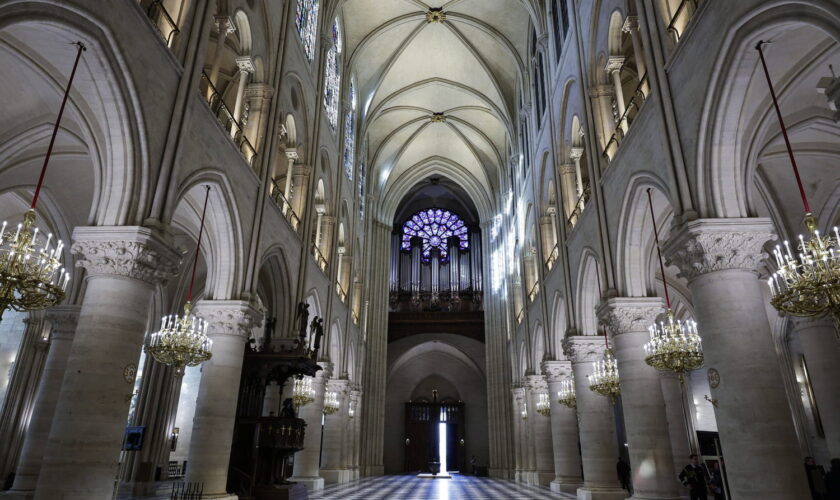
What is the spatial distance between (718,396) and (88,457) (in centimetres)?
768

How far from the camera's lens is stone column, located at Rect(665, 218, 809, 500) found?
615cm

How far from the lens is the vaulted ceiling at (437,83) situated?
22516 millimetres

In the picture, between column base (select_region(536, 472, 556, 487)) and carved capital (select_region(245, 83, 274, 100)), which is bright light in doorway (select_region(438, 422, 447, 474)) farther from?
carved capital (select_region(245, 83, 274, 100))

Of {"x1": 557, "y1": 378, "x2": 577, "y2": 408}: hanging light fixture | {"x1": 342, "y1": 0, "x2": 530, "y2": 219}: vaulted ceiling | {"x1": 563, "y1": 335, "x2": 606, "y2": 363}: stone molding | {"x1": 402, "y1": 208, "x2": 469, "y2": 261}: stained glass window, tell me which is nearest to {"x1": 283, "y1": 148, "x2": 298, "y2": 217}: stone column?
{"x1": 563, "y1": 335, "x2": 606, "y2": 363}: stone molding

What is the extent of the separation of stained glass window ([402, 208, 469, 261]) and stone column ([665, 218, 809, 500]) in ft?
96.4

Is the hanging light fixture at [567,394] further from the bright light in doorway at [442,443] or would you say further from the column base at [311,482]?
the bright light in doorway at [442,443]

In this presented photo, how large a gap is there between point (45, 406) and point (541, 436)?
15.4 meters

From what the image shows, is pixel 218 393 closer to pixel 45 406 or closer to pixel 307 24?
pixel 45 406

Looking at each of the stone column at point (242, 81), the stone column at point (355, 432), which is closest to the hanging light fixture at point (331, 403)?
the stone column at point (355, 432)

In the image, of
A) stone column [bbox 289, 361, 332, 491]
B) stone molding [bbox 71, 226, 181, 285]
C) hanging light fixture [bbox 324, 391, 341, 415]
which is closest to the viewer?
stone molding [bbox 71, 226, 181, 285]

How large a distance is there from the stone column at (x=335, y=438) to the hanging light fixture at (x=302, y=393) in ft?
16.5

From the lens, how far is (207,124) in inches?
375

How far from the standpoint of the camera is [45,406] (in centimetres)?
1106

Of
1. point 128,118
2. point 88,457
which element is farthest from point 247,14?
point 88,457
